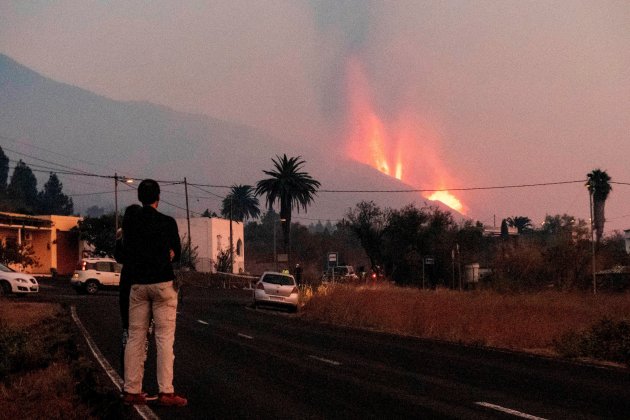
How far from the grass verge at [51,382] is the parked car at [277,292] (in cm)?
1567

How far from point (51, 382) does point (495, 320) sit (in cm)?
1380

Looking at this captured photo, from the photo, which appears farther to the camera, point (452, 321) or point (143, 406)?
point (452, 321)

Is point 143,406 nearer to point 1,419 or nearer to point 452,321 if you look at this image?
point 1,419

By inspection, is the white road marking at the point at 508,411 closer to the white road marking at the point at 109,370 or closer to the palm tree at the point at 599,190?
the white road marking at the point at 109,370

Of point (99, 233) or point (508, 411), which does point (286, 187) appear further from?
point (508, 411)

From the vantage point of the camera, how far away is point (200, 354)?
14352mm

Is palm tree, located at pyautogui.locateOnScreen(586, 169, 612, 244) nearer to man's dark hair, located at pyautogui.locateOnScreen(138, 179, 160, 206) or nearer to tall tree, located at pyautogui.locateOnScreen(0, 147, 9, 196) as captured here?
man's dark hair, located at pyautogui.locateOnScreen(138, 179, 160, 206)

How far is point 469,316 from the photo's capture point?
22.3 metres

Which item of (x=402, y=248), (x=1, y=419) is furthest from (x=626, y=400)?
(x=402, y=248)

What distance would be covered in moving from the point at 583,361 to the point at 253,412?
27.9 ft

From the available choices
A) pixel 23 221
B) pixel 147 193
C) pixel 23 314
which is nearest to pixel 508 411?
pixel 147 193

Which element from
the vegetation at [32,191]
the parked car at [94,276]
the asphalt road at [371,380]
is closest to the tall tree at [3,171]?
the vegetation at [32,191]

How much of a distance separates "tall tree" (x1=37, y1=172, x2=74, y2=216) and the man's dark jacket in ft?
488

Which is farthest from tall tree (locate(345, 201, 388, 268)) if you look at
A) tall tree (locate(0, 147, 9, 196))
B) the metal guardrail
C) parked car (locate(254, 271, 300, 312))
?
tall tree (locate(0, 147, 9, 196))
